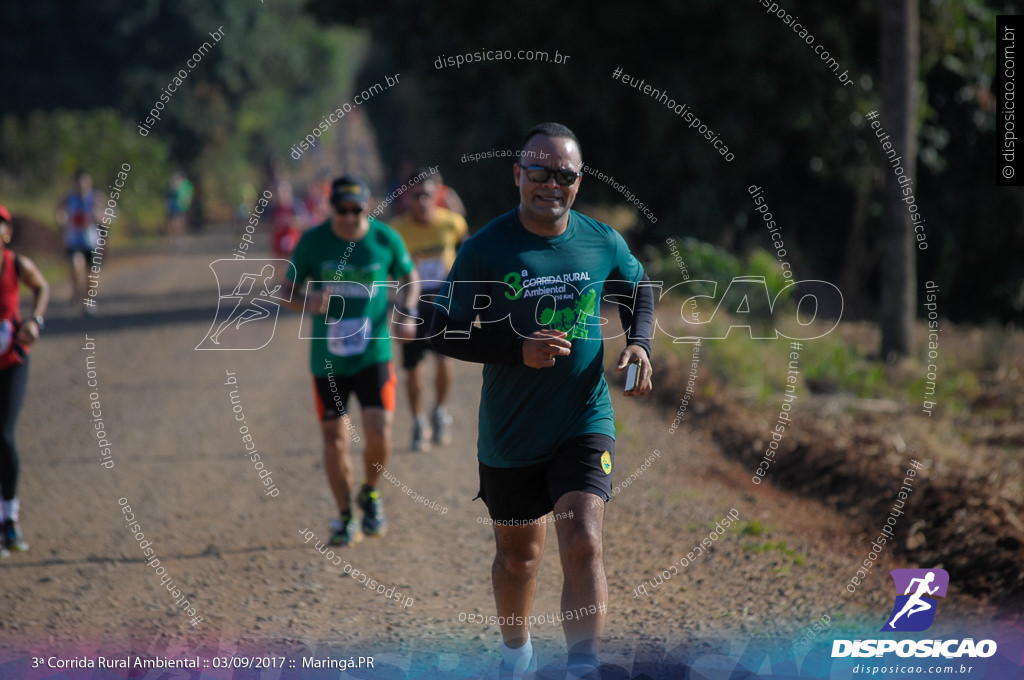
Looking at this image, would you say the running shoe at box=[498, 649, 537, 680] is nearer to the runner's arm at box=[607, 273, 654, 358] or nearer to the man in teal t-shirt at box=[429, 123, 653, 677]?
the man in teal t-shirt at box=[429, 123, 653, 677]

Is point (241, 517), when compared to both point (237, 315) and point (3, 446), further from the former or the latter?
point (237, 315)

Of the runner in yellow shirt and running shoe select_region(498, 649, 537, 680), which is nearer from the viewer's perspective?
running shoe select_region(498, 649, 537, 680)

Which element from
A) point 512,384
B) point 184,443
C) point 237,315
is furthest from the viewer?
point 237,315

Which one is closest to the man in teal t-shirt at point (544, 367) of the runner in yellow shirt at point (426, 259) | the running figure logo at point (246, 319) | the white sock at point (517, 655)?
the white sock at point (517, 655)

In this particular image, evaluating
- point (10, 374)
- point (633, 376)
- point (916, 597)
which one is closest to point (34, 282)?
point (10, 374)

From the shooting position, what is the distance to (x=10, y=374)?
6320mm

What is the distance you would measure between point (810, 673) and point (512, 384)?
187cm

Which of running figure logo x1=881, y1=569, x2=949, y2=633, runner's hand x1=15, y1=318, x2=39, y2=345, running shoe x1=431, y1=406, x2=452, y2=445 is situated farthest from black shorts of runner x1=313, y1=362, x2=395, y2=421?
running figure logo x1=881, y1=569, x2=949, y2=633

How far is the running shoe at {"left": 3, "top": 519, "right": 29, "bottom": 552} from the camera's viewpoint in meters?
6.36

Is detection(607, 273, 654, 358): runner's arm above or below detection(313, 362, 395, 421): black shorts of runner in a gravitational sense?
above

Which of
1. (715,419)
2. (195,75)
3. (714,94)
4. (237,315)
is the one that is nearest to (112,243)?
(195,75)

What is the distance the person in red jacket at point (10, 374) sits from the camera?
6.29 meters

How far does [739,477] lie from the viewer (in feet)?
25.5

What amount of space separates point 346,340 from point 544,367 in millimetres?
2660
